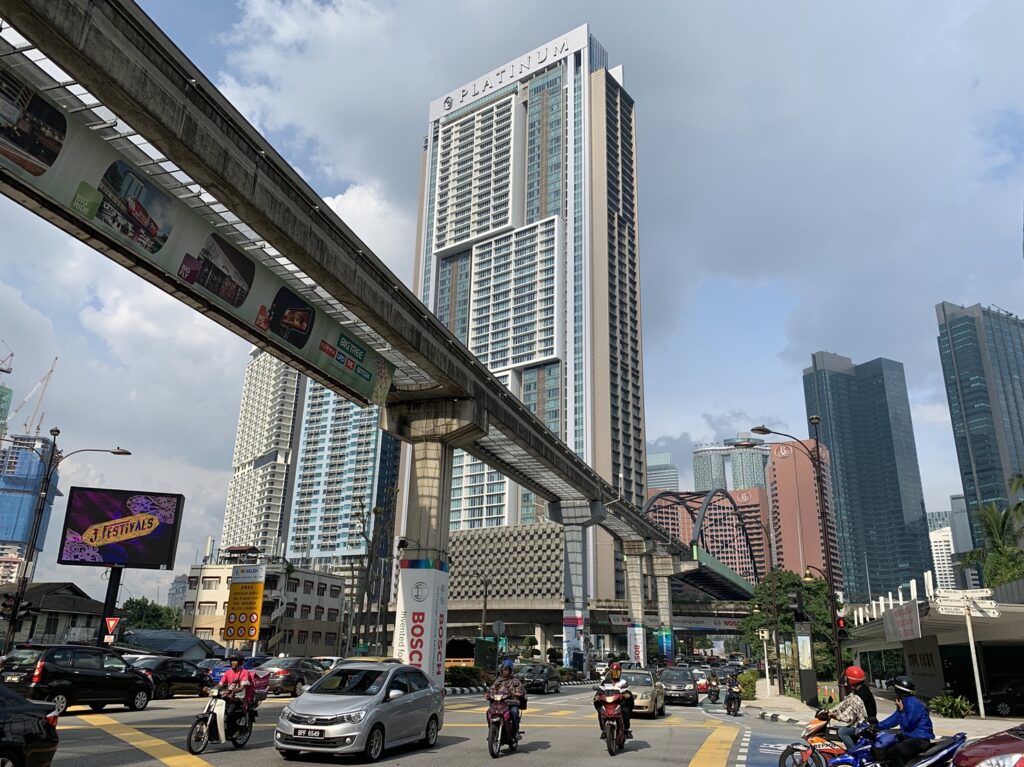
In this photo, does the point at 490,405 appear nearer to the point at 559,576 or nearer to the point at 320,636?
the point at 320,636

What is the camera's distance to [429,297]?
156125 mm

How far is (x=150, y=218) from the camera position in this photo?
57.8 feet

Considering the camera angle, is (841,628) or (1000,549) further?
(1000,549)

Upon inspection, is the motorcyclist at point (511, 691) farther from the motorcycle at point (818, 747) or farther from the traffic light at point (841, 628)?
the traffic light at point (841, 628)

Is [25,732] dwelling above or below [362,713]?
above

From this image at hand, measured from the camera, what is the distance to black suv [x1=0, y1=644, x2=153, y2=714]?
55.1 feet

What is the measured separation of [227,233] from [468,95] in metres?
156

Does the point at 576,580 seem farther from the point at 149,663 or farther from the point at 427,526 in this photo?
the point at 149,663

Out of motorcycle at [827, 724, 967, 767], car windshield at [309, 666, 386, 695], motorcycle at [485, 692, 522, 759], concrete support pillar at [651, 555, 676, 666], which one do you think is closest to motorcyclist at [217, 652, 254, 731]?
car windshield at [309, 666, 386, 695]

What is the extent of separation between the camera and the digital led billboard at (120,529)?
3925cm

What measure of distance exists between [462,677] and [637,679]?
16.6 m

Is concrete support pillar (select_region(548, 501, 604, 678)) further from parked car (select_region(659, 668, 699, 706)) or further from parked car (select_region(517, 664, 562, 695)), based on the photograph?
parked car (select_region(659, 668, 699, 706))

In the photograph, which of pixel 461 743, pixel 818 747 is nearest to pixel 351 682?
pixel 461 743

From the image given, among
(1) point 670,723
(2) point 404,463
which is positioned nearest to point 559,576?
(2) point 404,463
